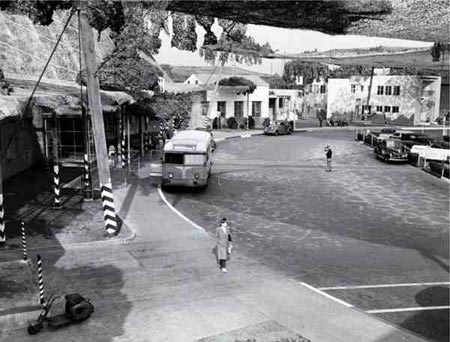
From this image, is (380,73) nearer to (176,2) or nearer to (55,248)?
(55,248)

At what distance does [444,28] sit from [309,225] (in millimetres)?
14450

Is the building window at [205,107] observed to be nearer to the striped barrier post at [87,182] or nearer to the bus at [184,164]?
the bus at [184,164]

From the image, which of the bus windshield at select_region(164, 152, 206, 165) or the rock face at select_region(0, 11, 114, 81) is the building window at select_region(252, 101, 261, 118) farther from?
the bus windshield at select_region(164, 152, 206, 165)

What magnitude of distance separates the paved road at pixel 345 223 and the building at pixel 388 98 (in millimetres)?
43142

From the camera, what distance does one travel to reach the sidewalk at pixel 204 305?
459 inches

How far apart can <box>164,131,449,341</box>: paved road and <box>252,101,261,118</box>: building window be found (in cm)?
3063

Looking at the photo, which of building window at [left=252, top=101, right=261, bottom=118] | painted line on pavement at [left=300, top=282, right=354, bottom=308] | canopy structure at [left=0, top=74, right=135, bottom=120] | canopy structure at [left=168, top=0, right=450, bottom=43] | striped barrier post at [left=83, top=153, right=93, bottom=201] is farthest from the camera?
building window at [left=252, top=101, right=261, bottom=118]

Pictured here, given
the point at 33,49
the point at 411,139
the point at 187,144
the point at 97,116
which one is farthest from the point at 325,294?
the point at 411,139

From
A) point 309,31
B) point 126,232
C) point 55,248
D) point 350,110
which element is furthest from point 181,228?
point 350,110

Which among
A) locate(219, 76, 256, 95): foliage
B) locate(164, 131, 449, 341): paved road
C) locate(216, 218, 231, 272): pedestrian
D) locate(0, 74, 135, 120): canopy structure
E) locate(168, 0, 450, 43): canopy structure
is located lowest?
locate(164, 131, 449, 341): paved road

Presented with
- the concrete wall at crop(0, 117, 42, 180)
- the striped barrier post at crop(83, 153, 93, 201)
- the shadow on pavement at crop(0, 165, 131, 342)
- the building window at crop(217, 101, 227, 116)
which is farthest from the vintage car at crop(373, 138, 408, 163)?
the building window at crop(217, 101, 227, 116)

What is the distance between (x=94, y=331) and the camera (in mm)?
11797

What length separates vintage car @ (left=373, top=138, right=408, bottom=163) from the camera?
132 ft

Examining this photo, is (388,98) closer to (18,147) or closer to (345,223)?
(345,223)
